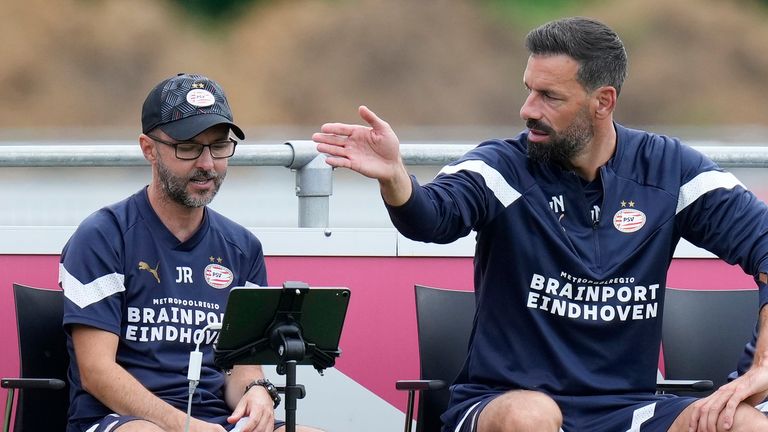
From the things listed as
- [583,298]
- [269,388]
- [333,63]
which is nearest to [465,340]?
[583,298]

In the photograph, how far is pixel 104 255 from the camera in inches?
98.1

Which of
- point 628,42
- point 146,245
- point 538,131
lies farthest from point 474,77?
point 146,245

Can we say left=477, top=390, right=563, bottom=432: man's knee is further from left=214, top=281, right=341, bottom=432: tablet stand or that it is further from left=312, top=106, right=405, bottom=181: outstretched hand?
left=312, top=106, right=405, bottom=181: outstretched hand

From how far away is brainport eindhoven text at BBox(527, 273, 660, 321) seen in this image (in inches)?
99.8

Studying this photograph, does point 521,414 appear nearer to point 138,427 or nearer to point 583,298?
point 583,298

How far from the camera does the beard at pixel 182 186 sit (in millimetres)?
2578

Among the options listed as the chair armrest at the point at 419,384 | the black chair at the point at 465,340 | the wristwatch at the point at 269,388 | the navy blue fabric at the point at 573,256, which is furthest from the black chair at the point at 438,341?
the wristwatch at the point at 269,388

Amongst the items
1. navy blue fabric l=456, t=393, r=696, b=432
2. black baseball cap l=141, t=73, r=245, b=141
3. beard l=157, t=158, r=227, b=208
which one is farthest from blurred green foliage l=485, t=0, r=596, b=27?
navy blue fabric l=456, t=393, r=696, b=432

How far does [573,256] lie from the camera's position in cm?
254

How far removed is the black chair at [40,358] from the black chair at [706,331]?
5.12ft

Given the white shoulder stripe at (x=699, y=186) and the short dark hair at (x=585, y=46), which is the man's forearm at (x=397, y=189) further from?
the white shoulder stripe at (x=699, y=186)

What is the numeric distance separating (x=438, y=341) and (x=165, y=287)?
77 cm

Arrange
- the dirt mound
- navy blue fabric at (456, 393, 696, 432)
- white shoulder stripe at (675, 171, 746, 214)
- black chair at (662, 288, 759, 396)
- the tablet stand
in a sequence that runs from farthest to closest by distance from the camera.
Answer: the dirt mound → black chair at (662, 288, 759, 396) → white shoulder stripe at (675, 171, 746, 214) → navy blue fabric at (456, 393, 696, 432) → the tablet stand

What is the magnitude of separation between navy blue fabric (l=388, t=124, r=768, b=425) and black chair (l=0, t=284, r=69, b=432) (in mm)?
934
